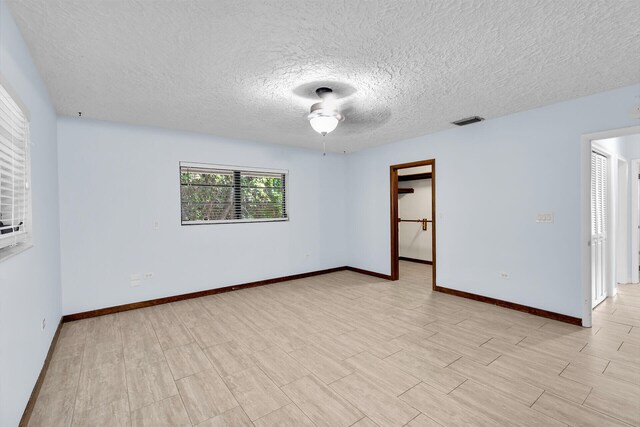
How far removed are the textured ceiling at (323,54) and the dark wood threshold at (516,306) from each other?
244 centimetres

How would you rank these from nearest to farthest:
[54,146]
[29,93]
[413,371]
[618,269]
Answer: [29,93] → [413,371] → [54,146] → [618,269]

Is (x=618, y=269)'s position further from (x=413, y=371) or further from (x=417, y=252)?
(x=413, y=371)

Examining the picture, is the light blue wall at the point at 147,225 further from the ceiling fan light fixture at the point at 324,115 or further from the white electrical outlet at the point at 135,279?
the ceiling fan light fixture at the point at 324,115

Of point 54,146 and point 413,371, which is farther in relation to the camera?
point 54,146

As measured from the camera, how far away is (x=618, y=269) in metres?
4.74

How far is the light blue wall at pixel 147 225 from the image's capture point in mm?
3502

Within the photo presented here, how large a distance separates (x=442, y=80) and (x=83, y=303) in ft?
15.7

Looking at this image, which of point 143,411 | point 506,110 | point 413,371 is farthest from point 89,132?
point 506,110

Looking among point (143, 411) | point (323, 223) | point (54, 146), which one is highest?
point (54, 146)

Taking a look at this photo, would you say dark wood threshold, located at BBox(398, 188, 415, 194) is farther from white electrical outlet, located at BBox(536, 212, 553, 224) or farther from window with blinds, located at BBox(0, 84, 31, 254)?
window with blinds, located at BBox(0, 84, 31, 254)

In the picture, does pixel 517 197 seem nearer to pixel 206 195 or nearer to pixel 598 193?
pixel 598 193

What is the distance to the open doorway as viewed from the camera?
311cm

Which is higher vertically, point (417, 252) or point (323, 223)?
point (323, 223)

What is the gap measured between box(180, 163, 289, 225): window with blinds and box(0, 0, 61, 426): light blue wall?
4.98 feet
